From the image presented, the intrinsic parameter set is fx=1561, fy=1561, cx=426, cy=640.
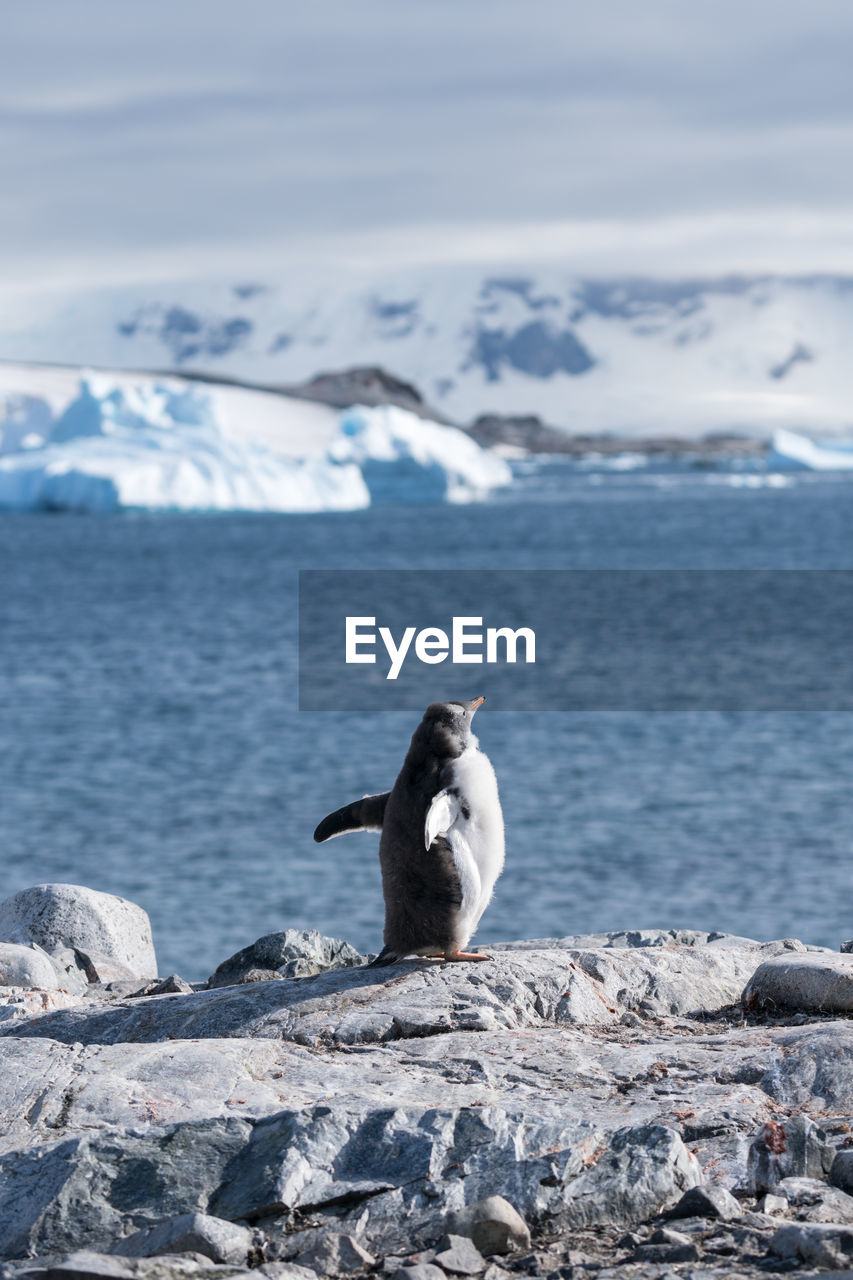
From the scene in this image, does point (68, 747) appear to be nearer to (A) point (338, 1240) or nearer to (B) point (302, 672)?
(B) point (302, 672)

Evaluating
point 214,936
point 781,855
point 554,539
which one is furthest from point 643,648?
point 554,539

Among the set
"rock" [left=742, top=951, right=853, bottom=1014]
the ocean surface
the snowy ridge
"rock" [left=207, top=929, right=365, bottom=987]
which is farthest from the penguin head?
the snowy ridge

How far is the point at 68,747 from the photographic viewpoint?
1024 inches

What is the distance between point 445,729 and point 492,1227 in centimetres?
271

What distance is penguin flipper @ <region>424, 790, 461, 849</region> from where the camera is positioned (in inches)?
248

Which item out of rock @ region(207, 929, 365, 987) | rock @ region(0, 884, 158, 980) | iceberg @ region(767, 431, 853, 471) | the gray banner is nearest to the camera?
rock @ region(207, 929, 365, 987)

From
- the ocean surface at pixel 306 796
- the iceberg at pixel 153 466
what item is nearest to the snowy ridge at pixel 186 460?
the iceberg at pixel 153 466

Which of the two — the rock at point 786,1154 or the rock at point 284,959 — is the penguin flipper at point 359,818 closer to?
the rock at point 284,959

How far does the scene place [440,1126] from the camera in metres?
4.68

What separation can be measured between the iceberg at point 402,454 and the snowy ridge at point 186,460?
6 cm

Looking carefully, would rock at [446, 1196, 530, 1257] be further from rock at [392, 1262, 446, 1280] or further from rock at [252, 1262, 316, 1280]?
rock at [252, 1262, 316, 1280]

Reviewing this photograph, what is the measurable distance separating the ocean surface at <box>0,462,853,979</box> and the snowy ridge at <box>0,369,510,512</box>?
93.1 ft

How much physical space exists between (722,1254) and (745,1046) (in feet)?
5.12

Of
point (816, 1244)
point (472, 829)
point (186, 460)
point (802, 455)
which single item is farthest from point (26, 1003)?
point (802, 455)
